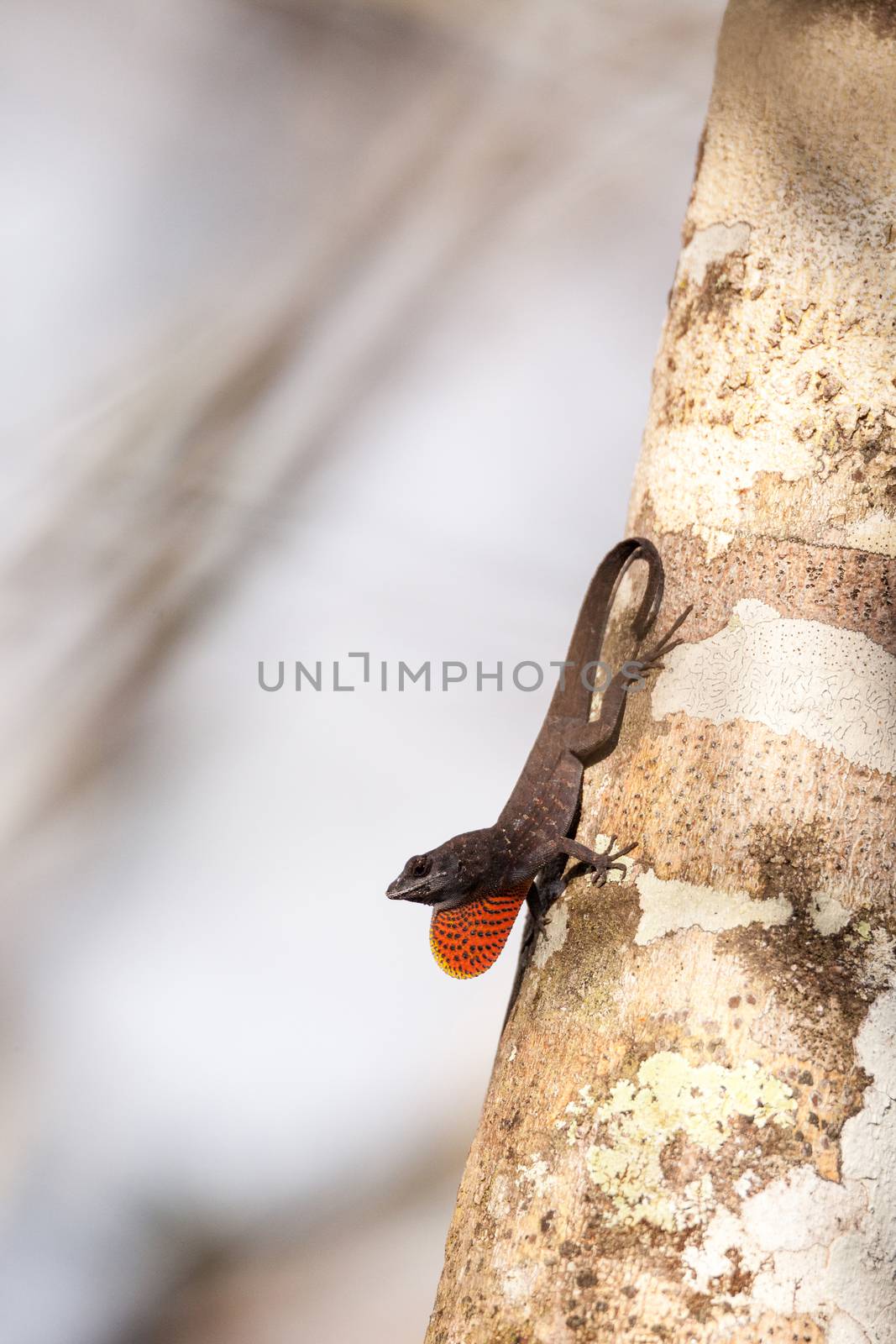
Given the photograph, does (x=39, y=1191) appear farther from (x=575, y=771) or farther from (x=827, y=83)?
(x=827, y=83)

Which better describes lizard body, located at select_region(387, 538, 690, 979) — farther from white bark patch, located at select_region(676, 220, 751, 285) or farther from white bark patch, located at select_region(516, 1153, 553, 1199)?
white bark patch, located at select_region(676, 220, 751, 285)

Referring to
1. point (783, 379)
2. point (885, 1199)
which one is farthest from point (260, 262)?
point (885, 1199)

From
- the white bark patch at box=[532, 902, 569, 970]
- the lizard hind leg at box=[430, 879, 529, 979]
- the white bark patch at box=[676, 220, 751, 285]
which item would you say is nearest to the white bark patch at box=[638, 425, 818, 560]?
the white bark patch at box=[676, 220, 751, 285]

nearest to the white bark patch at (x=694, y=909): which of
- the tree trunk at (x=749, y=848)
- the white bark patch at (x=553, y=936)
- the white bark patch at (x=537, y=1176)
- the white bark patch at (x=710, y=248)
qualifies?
the tree trunk at (x=749, y=848)

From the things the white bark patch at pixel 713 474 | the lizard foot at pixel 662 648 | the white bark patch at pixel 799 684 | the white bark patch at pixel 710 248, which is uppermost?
the white bark patch at pixel 710 248

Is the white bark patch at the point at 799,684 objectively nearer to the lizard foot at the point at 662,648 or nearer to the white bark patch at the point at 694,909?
the lizard foot at the point at 662,648
